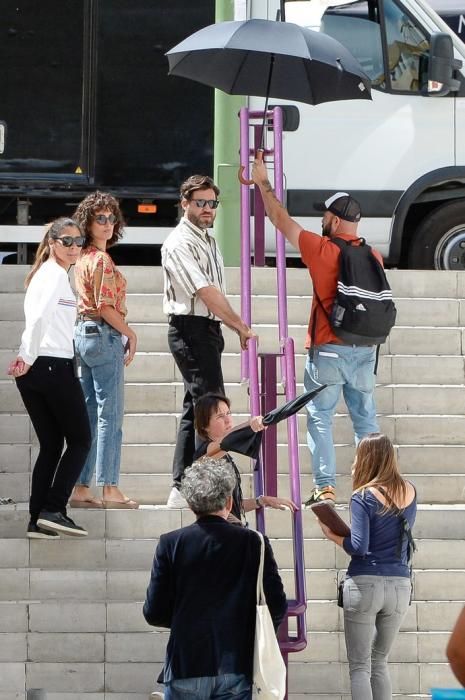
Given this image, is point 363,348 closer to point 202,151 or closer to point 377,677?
point 377,677

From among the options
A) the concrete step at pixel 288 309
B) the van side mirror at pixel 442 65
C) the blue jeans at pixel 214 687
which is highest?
the van side mirror at pixel 442 65

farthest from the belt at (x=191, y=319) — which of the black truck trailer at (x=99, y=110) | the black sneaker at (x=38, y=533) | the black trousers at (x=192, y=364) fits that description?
the black truck trailer at (x=99, y=110)

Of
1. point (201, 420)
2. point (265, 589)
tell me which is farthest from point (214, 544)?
point (201, 420)

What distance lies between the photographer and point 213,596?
5137mm

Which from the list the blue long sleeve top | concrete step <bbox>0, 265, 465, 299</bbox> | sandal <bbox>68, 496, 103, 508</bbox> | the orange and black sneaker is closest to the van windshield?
concrete step <bbox>0, 265, 465, 299</bbox>

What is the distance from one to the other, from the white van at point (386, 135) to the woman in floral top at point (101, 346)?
333 cm

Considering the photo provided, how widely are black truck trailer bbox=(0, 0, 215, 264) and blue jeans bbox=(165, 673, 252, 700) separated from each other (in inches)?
260

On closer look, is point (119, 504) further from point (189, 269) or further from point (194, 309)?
point (189, 269)

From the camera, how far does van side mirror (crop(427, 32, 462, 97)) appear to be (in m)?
10.7

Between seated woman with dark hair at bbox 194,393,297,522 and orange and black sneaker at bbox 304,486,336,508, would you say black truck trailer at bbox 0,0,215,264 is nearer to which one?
orange and black sneaker at bbox 304,486,336,508

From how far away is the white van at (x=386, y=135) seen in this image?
10930mm

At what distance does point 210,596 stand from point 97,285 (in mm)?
2965

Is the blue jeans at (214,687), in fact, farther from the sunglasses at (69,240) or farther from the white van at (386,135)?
the white van at (386,135)

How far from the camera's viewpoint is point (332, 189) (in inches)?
435
